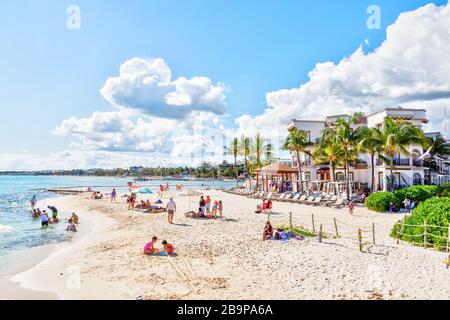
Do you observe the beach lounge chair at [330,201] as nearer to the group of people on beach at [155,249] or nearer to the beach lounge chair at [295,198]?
the beach lounge chair at [295,198]

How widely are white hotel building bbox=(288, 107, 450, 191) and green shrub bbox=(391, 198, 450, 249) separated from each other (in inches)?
934

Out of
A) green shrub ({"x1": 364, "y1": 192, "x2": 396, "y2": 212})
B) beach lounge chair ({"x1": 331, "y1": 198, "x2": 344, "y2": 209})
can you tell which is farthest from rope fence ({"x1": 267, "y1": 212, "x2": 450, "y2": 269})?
beach lounge chair ({"x1": 331, "y1": 198, "x2": 344, "y2": 209})

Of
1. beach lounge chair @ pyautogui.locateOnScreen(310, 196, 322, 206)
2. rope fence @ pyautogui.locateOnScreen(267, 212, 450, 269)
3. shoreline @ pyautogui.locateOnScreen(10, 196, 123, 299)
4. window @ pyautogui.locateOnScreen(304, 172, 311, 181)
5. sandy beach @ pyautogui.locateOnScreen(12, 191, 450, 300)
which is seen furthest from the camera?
window @ pyautogui.locateOnScreen(304, 172, 311, 181)

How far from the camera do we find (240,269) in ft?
38.8

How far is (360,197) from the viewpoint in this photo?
107 ft

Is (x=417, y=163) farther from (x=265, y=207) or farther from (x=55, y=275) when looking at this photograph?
(x=55, y=275)

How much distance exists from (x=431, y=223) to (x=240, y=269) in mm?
8951

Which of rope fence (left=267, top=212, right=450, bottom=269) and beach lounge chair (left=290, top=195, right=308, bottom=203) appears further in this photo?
beach lounge chair (left=290, top=195, right=308, bottom=203)

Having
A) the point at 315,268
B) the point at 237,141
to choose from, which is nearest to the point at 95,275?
the point at 315,268

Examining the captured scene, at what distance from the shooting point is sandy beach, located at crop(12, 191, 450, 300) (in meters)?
9.62

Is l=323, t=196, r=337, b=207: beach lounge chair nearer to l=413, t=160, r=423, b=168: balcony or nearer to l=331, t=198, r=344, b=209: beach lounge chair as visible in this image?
l=331, t=198, r=344, b=209: beach lounge chair

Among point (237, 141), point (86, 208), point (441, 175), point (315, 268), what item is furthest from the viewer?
point (237, 141)
